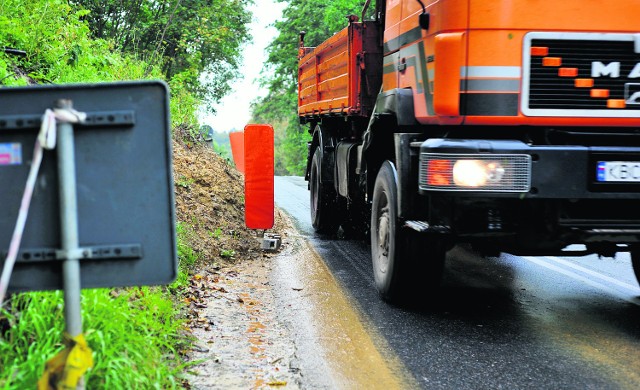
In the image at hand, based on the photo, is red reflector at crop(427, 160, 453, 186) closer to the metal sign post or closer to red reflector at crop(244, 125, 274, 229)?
the metal sign post

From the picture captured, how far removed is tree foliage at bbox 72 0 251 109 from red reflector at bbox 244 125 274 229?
4.30 meters

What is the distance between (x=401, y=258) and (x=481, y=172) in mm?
1258

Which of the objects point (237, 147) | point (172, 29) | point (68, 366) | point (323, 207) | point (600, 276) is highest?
point (172, 29)

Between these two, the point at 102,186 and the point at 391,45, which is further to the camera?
the point at 391,45

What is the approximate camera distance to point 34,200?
2.89 meters

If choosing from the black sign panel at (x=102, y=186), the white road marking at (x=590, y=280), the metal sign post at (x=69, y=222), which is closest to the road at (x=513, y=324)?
the white road marking at (x=590, y=280)

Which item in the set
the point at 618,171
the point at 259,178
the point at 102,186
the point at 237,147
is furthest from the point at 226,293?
the point at 237,147

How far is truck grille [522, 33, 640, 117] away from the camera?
5.01m

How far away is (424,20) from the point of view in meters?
5.59

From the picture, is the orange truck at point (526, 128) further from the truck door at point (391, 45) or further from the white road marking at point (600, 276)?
the white road marking at point (600, 276)

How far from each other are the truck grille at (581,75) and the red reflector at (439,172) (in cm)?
67

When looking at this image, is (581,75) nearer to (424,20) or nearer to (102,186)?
(424,20)

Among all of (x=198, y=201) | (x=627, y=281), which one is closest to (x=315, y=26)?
(x=198, y=201)

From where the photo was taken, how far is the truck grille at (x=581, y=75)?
501cm
